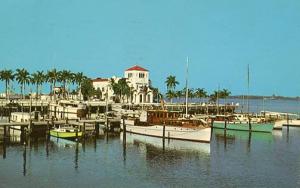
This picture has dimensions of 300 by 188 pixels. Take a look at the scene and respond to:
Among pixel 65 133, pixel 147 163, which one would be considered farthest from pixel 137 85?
pixel 147 163

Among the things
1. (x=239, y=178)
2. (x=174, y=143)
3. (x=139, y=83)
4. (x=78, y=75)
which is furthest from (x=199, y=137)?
(x=78, y=75)

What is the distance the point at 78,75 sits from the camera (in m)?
151

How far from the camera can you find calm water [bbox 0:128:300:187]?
49.7m

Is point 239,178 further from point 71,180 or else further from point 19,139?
point 19,139

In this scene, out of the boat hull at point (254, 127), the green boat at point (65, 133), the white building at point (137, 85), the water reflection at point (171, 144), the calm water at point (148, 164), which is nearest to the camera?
the calm water at point (148, 164)

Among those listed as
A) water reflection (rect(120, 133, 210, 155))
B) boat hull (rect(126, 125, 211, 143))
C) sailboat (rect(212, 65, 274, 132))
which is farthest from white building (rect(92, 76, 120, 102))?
water reflection (rect(120, 133, 210, 155))

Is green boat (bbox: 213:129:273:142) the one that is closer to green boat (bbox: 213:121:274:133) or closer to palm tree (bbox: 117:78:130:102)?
green boat (bbox: 213:121:274:133)

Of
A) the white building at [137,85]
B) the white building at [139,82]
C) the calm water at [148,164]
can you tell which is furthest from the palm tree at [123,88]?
the calm water at [148,164]

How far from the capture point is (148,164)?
5947 cm

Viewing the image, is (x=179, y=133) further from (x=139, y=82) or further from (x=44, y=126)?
(x=139, y=82)

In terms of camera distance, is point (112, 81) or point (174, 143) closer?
point (174, 143)

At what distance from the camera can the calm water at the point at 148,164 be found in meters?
49.7

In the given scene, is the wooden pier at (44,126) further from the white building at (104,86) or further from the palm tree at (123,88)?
the white building at (104,86)

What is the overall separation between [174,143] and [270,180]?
28.0 metres
